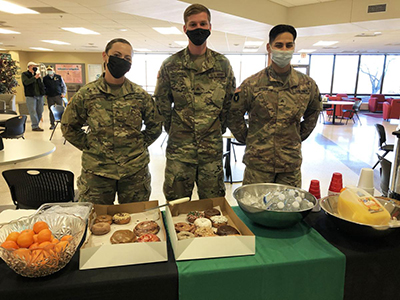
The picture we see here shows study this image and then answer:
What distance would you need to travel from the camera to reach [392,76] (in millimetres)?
15180

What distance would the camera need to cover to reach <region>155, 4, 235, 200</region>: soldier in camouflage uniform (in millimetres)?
1973

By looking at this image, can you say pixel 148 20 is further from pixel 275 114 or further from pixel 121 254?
pixel 121 254

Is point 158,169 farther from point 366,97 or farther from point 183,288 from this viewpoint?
point 366,97

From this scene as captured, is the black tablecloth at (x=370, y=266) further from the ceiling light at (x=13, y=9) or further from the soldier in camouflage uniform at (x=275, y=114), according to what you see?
the ceiling light at (x=13, y=9)

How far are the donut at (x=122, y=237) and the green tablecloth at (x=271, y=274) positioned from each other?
0.75ft

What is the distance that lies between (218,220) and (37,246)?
709 millimetres

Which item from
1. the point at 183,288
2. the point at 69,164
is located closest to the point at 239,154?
the point at 69,164

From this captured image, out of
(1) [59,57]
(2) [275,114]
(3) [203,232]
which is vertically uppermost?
(1) [59,57]

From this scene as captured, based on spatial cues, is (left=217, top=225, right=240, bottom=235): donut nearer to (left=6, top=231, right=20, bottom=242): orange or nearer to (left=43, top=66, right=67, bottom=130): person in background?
(left=6, top=231, right=20, bottom=242): orange

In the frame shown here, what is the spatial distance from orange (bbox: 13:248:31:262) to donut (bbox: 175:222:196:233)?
0.54 metres

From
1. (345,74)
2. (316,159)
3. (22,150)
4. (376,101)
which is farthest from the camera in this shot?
(345,74)

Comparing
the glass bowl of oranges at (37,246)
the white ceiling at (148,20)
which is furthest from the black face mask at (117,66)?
the white ceiling at (148,20)

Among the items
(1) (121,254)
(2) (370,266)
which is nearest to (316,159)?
(2) (370,266)

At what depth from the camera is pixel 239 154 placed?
→ 20.9 ft
